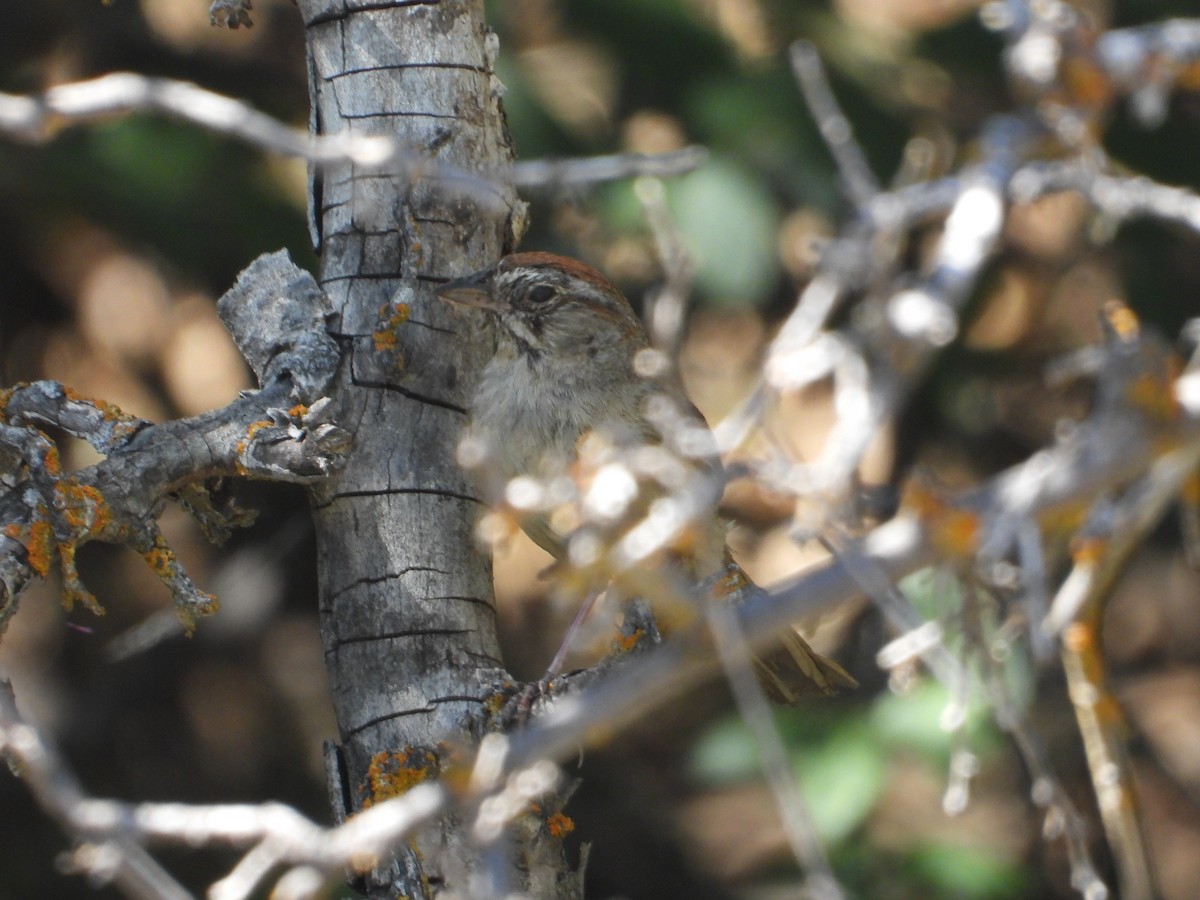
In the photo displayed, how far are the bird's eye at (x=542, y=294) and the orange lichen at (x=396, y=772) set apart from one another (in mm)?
1154

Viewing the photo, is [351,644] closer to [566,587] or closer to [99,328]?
[566,587]

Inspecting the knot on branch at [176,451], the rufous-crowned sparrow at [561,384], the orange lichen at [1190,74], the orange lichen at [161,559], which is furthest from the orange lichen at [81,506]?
the orange lichen at [1190,74]

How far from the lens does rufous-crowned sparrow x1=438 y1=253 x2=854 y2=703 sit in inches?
117

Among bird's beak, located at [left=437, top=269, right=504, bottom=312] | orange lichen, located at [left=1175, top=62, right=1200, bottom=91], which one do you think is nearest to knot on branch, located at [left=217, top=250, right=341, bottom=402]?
bird's beak, located at [left=437, top=269, right=504, bottom=312]

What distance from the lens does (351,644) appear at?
2627mm

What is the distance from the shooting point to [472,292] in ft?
9.10

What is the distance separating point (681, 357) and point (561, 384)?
1188mm

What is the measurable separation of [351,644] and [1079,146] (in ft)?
5.25

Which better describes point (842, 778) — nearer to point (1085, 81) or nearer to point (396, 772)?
point (396, 772)

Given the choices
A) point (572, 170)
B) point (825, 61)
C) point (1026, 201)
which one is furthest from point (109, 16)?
point (1026, 201)

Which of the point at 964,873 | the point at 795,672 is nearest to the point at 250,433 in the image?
the point at 795,672

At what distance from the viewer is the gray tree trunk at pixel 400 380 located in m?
2.60

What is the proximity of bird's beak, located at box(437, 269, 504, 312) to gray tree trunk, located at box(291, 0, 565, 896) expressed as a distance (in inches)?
1.1

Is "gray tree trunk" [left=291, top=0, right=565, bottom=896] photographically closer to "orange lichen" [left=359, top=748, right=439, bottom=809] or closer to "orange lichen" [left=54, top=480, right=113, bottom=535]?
"orange lichen" [left=359, top=748, right=439, bottom=809]
